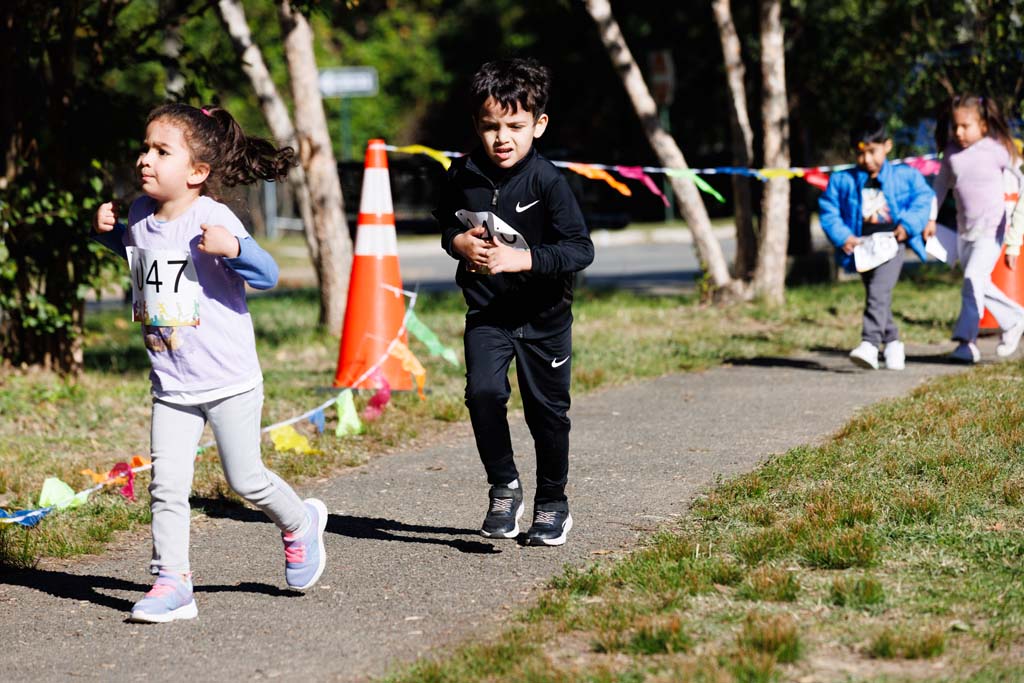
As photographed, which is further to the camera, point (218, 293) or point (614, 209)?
point (614, 209)

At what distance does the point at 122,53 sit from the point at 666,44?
71.3ft

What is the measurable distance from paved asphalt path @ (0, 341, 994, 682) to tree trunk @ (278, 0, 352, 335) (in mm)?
4279

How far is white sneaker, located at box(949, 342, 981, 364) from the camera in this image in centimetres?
939

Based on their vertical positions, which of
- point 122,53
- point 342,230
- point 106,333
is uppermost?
point 122,53

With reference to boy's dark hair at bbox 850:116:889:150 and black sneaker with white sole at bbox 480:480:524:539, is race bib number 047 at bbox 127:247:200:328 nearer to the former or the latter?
black sneaker with white sole at bbox 480:480:524:539

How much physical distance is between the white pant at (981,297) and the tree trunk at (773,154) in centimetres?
342

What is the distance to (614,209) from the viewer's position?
2578cm

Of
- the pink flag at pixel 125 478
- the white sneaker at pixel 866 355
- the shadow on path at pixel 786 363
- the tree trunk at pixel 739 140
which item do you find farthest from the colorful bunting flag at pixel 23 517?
the tree trunk at pixel 739 140

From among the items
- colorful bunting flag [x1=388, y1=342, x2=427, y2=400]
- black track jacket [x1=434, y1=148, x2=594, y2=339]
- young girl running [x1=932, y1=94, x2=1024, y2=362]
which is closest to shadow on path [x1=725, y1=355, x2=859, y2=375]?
young girl running [x1=932, y1=94, x2=1024, y2=362]

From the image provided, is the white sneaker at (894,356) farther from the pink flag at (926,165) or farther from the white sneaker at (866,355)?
the pink flag at (926,165)

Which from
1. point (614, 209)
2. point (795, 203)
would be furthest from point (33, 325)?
point (614, 209)

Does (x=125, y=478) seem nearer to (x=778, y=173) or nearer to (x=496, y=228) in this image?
(x=496, y=228)

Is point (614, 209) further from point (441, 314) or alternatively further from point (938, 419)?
point (938, 419)

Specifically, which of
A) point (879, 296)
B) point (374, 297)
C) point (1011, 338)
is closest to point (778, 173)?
point (879, 296)
